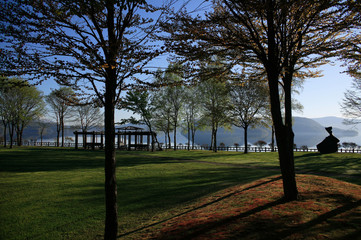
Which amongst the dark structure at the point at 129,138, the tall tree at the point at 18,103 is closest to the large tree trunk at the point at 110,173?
the dark structure at the point at 129,138

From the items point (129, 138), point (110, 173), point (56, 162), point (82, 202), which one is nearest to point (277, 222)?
point (110, 173)

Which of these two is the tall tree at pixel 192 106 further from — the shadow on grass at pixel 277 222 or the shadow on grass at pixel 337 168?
the shadow on grass at pixel 277 222

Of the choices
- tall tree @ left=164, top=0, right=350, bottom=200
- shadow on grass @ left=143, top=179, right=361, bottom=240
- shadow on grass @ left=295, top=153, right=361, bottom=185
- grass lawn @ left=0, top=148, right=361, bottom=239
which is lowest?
grass lawn @ left=0, top=148, right=361, bottom=239

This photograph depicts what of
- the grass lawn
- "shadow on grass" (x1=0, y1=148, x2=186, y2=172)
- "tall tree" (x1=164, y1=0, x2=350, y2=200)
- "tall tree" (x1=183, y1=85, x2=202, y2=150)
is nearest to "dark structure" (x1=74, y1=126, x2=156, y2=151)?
"tall tree" (x1=183, y1=85, x2=202, y2=150)

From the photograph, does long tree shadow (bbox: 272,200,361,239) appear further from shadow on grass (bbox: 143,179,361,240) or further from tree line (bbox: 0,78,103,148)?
tree line (bbox: 0,78,103,148)

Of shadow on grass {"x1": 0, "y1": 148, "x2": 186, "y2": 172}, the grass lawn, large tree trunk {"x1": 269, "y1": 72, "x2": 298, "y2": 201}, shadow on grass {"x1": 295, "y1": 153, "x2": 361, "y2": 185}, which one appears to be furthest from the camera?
shadow on grass {"x1": 0, "y1": 148, "x2": 186, "y2": 172}

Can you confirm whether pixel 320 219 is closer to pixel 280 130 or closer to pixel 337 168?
pixel 280 130

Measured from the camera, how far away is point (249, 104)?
30.7m

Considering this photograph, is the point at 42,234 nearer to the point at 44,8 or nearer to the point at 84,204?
the point at 84,204

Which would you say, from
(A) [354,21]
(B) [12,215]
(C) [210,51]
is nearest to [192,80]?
(C) [210,51]

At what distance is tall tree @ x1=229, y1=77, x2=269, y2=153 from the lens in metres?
30.4

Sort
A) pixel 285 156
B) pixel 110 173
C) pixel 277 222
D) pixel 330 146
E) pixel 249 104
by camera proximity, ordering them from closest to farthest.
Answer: pixel 277 222 < pixel 110 173 < pixel 285 156 < pixel 330 146 < pixel 249 104

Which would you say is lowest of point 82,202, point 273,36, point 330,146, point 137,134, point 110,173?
point 82,202

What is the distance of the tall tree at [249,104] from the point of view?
30422 mm
